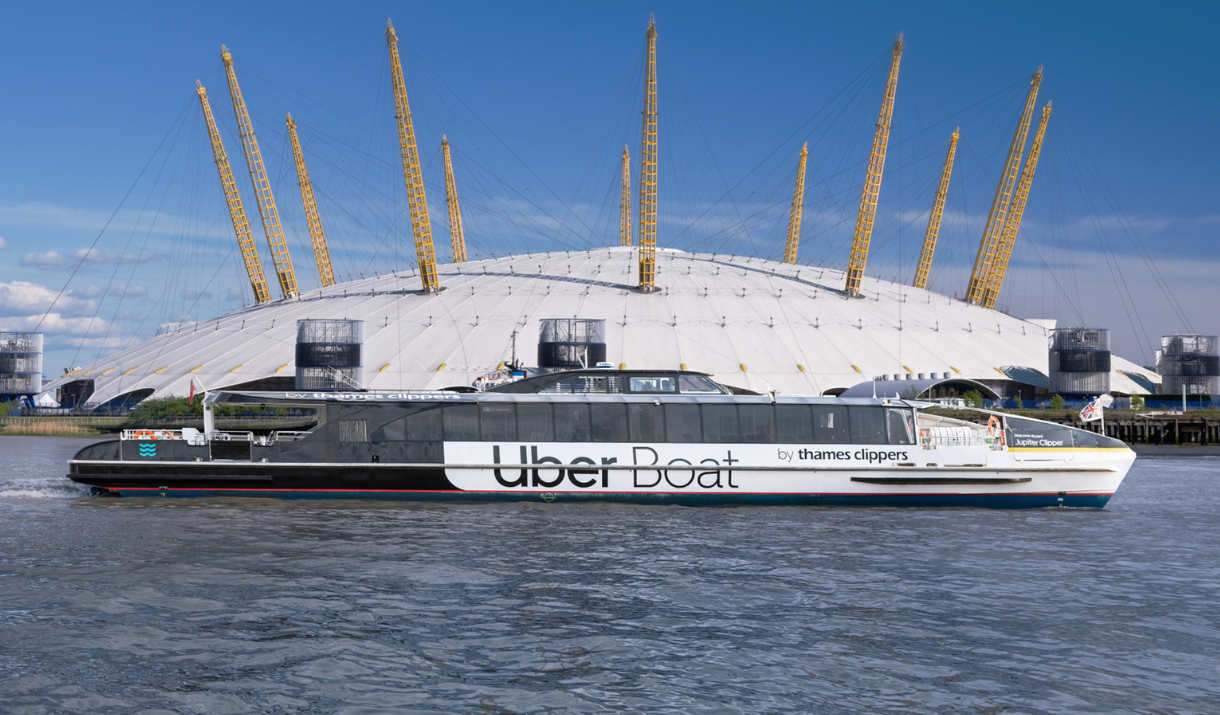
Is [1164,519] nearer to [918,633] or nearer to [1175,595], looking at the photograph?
[1175,595]

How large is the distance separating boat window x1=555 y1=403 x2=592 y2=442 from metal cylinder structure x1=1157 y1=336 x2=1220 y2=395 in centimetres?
9516

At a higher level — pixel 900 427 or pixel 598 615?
pixel 900 427

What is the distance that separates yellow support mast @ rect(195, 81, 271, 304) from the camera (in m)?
111

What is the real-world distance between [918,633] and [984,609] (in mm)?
2312

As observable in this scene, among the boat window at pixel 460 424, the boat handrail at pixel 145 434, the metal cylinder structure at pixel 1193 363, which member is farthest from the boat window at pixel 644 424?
the metal cylinder structure at pixel 1193 363

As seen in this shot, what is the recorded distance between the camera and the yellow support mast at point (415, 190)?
98.3 m

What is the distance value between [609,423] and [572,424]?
123 cm

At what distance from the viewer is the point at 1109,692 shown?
44.5 ft

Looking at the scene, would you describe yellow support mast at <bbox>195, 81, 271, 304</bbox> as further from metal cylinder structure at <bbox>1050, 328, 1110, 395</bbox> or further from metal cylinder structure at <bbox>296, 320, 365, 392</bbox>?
metal cylinder structure at <bbox>1050, 328, 1110, 395</bbox>

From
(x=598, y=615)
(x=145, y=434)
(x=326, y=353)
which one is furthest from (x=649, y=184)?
(x=598, y=615)

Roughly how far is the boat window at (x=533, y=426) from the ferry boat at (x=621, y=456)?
3 centimetres

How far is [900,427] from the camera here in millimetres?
34281

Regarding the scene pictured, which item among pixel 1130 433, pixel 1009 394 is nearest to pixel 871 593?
pixel 1130 433

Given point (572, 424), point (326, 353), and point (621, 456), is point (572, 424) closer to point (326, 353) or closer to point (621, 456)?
point (621, 456)
